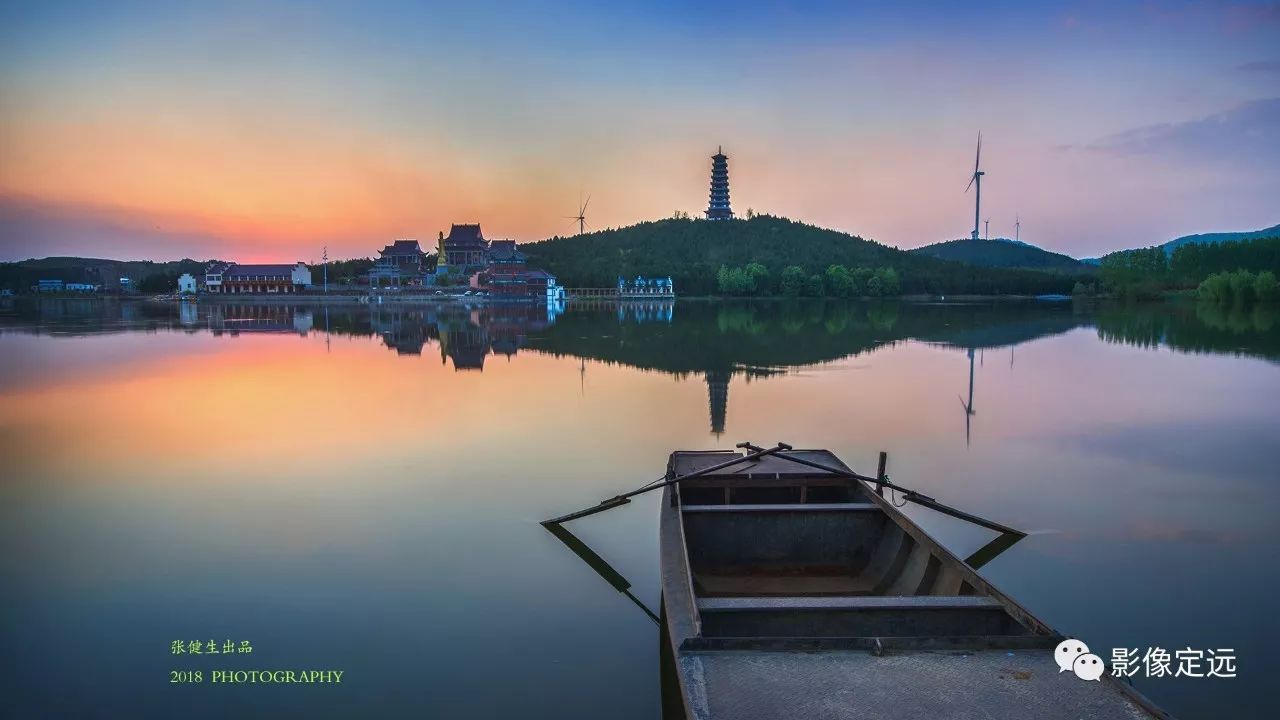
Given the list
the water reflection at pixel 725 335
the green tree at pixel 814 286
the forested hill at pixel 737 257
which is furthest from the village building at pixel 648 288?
the water reflection at pixel 725 335

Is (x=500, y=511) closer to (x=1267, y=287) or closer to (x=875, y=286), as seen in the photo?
(x=1267, y=287)

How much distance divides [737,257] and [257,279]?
204 feet

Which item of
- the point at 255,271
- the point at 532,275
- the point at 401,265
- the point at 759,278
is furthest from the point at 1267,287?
the point at 255,271

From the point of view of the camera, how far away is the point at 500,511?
8.59m

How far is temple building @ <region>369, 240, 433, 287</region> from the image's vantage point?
267 feet

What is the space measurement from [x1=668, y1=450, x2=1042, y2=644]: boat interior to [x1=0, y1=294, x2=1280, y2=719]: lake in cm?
82

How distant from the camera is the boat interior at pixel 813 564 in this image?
422 centimetres

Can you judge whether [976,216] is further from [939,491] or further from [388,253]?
[939,491]

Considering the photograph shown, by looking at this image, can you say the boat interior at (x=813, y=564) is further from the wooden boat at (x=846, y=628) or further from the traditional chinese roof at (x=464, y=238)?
the traditional chinese roof at (x=464, y=238)

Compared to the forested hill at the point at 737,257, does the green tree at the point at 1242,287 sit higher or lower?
lower

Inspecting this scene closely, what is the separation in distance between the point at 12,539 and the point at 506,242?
271 ft

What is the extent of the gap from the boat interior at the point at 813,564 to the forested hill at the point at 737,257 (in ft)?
264

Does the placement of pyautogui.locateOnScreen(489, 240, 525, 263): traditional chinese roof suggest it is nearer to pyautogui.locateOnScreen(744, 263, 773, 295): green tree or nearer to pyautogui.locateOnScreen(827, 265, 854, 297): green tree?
pyautogui.locateOnScreen(744, 263, 773, 295): green tree

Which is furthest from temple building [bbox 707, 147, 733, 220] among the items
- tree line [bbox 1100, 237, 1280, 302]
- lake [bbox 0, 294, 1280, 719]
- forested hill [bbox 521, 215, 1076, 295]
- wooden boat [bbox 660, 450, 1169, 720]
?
wooden boat [bbox 660, 450, 1169, 720]
